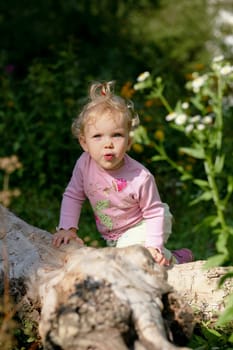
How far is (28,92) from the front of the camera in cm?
664

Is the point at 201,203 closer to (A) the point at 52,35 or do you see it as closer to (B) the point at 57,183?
(B) the point at 57,183

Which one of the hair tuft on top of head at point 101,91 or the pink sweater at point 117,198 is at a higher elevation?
the hair tuft on top of head at point 101,91

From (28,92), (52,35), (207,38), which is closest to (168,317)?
(28,92)

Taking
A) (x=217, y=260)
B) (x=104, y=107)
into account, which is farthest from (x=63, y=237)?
(x=217, y=260)

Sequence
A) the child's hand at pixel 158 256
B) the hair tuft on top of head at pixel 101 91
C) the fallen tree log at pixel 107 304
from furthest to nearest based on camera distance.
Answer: the hair tuft on top of head at pixel 101 91 → the child's hand at pixel 158 256 → the fallen tree log at pixel 107 304

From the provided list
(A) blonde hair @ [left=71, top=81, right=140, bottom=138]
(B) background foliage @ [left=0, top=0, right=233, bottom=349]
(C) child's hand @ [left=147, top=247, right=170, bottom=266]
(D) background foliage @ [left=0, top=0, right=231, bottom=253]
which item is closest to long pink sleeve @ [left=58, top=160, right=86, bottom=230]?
(A) blonde hair @ [left=71, top=81, right=140, bottom=138]

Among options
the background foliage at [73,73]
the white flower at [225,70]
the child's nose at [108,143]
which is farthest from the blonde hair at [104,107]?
the background foliage at [73,73]

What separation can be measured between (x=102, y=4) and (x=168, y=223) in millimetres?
7817

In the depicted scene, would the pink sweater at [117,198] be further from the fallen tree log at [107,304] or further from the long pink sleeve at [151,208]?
the fallen tree log at [107,304]

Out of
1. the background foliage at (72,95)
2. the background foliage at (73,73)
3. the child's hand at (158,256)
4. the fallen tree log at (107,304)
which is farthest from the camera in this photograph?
the background foliage at (73,73)

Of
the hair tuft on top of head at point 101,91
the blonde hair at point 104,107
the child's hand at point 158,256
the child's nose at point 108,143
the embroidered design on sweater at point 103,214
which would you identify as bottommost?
the child's hand at point 158,256

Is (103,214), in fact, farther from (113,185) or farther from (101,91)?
(101,91)

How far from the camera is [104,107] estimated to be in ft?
11.4

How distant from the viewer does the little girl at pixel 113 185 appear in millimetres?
3455
